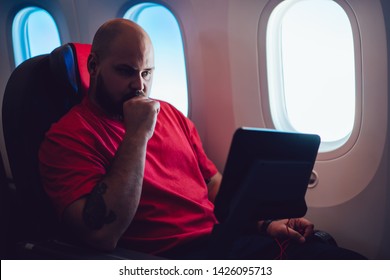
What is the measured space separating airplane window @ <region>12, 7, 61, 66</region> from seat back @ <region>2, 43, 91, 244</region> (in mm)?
1759

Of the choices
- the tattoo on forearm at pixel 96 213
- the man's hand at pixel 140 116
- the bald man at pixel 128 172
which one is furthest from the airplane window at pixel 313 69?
the tattoo on forearm at pixel 96 213

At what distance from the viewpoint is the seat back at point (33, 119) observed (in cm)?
159

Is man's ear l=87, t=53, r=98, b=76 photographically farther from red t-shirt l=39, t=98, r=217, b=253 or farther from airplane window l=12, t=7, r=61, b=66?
airplane window l=12, t=7, r=61, b=66

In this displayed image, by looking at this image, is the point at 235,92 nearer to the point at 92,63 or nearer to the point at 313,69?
the point at 313,69

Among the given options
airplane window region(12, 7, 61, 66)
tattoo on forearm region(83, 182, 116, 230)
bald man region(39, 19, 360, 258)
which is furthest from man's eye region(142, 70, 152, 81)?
airplane window region(12, 7, 61, 66)

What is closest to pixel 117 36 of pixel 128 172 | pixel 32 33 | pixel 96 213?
pixel 128 172

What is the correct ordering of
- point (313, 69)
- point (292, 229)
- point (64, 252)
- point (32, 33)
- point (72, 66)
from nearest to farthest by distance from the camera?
point (64, 252) → point (72, 66) → point (292, 229) → point (313, 69) → point (32, 33)

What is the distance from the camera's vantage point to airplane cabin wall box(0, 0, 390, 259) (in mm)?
2080

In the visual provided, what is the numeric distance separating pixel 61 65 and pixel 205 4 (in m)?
0.96

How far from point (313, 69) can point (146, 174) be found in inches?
45.1

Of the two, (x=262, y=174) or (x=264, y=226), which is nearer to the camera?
(x=262, y=174)

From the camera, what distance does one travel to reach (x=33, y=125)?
162 cm

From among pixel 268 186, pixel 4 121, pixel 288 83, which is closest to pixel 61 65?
pixel 4 121

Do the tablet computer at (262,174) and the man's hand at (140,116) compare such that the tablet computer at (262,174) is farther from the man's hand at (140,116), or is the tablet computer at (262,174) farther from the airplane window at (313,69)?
the airplane window at (313,69)
